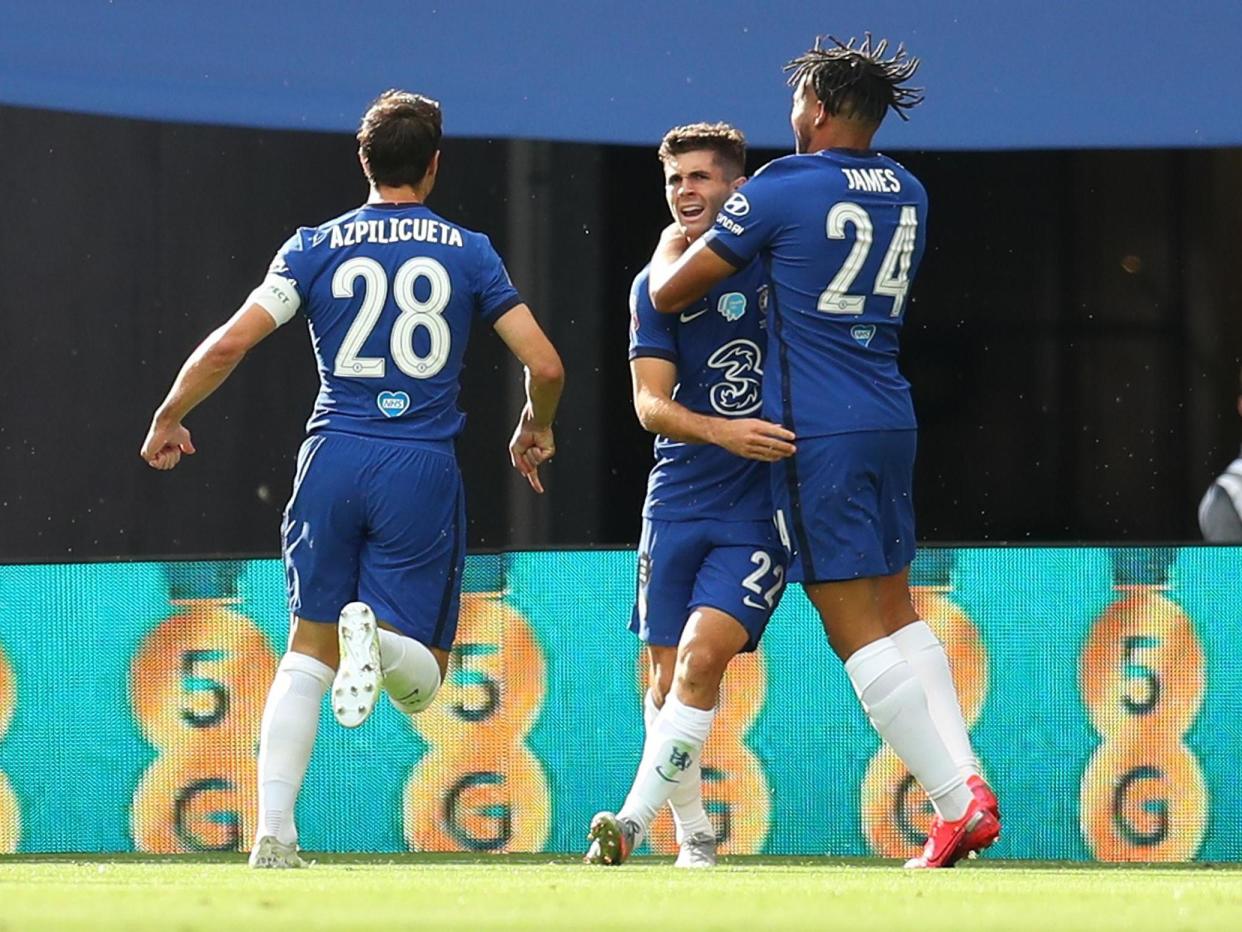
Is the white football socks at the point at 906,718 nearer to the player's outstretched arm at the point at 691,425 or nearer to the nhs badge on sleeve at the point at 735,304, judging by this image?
the player's outstretched arm at the point at 691,425

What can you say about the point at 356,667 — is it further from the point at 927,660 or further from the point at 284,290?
the point at 927,660

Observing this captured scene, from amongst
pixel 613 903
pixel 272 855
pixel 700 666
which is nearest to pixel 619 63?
pixel 700 666

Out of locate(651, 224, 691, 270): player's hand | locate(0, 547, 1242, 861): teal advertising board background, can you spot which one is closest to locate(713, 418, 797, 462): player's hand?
locate(651, 224, 691, 270): player's hand

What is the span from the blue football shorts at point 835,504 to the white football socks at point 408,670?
0.78 m

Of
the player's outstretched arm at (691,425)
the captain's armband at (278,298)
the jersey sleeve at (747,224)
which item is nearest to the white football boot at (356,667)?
the captain's armband at (278,298)

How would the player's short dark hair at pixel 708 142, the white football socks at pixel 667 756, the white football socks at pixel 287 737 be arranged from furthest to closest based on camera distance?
the player's short dark hair at pixel 708 142, the white football socks at pixel 667 756, the white football socks at pixel 287 737

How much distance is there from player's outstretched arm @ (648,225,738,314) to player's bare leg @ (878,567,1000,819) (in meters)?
0.71

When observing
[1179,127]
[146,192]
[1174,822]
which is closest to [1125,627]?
[1174,822]

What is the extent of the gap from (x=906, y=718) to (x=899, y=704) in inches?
1.5

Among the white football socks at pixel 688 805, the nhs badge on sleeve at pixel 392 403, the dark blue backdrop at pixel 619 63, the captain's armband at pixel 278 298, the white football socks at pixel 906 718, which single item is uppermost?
the dark blue backdrop at pixel 619 63

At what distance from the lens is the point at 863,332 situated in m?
4.59

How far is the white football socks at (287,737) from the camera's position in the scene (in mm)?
4535

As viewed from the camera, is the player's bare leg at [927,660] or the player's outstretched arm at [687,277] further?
the player's bare leg at [927,660]

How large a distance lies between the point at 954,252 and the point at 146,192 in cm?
275
